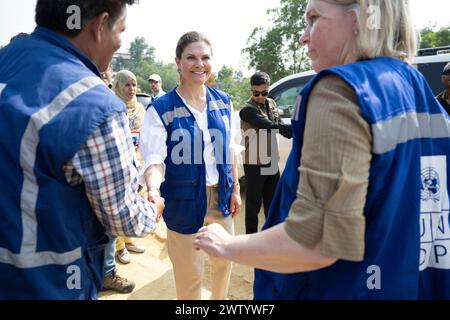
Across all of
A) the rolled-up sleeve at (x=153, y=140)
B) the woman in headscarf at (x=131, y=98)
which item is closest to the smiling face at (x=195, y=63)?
the rolled-up sleeve at (x=153, y=140)

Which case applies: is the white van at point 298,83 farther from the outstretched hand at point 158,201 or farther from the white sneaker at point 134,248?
the outstretched hand at point 158,201

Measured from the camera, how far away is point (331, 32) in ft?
3.52

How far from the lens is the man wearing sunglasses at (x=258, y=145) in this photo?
157 inches

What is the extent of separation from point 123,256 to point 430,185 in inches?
133

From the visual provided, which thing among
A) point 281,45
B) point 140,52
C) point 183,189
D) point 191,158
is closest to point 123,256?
point 183,189

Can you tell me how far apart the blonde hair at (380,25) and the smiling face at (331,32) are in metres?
0.02

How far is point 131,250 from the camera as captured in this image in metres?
4.05

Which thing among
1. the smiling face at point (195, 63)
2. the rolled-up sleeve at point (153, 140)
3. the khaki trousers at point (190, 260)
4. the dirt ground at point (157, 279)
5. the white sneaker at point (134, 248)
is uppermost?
the smiling face at point (195, 63)

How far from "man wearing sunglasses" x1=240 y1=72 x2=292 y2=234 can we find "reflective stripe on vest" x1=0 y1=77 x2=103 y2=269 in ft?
9.88

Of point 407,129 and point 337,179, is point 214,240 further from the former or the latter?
point 407,129

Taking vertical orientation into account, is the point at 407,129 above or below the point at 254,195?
above
